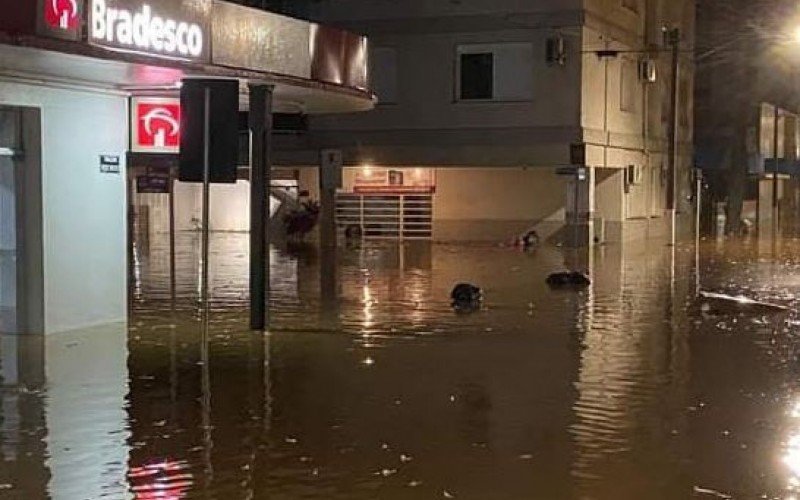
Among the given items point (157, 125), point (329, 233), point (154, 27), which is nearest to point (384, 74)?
point (329, 233)

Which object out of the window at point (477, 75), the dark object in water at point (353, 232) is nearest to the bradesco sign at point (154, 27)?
the window at point (477, 75)

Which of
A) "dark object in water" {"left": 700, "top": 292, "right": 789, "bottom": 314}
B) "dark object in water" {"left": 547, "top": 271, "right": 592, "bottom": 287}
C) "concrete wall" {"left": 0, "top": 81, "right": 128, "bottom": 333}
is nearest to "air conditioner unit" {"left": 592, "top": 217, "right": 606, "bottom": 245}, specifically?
"dark object in water" {"left": 547, "top": 271, "right": 592, "bottom": 287}

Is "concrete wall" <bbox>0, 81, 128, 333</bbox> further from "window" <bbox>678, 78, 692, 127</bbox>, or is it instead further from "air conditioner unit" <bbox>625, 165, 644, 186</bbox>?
"window" <bbox>678, 78, 692, 127</bbox>

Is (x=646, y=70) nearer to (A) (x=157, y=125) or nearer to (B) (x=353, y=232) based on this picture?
(B) (x=353, y=232)

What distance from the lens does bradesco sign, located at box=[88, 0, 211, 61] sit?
38.4ft

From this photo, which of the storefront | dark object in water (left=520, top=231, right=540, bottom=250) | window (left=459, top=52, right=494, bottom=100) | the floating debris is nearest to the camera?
the floating debris

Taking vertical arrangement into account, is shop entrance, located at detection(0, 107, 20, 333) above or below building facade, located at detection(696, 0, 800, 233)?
below

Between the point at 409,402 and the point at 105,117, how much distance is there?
666 cm

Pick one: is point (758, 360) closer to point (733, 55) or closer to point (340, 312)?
point (340, 312)

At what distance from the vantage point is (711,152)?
51.2m

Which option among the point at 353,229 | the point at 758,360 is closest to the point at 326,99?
the point at 758,360

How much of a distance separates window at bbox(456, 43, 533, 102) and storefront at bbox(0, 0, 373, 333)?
1811cm

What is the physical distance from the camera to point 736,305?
63.1ft

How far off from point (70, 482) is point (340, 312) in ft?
32.1
